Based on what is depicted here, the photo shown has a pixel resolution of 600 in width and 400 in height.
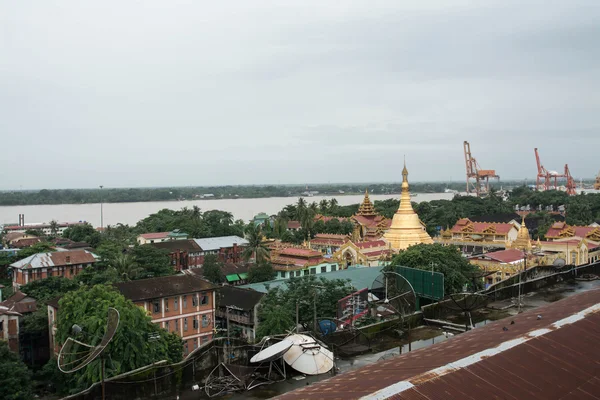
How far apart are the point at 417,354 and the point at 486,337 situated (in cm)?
178

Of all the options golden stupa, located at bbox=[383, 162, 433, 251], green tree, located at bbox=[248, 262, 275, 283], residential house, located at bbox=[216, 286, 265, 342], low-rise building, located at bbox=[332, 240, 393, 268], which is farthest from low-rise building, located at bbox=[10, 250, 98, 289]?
golden stupa, located at bbox=[383, 162, 433, 251]

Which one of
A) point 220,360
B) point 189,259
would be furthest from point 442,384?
point 189,259

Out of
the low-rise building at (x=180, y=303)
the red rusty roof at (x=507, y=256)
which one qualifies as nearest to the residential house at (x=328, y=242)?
the red rusty roof at (x=507, y=256)

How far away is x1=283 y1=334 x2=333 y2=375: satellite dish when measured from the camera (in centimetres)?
1328

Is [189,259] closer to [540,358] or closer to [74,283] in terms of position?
[74,283]

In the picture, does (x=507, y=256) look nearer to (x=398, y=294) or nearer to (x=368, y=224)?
(x=398, y=294)

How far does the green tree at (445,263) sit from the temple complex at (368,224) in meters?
26.1

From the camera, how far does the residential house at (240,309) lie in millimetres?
26812

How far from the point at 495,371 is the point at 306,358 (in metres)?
5.71

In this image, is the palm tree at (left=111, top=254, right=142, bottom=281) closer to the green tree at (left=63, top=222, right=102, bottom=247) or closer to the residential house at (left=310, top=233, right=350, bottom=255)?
the residential house at (left=310, top=233, right=350, bottom=255)

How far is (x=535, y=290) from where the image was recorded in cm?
2259

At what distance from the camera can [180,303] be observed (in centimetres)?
2545

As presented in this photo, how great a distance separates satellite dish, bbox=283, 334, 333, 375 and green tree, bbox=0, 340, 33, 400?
10.8 meters

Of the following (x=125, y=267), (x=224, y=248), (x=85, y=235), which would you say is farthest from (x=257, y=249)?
(x=85, y=235)
